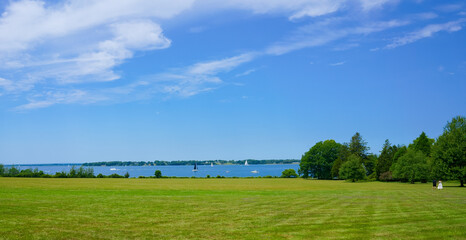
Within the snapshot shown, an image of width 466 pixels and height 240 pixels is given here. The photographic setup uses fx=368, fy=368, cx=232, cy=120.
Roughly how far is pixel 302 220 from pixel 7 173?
11768 cm

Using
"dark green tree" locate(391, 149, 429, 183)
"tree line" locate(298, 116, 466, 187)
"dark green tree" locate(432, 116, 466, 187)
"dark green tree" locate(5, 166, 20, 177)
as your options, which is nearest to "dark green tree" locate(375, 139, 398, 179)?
"tree line" locate(298, 116, 466, 187)

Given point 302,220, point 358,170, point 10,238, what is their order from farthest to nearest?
point 358,170
point 302,220
point 10,238

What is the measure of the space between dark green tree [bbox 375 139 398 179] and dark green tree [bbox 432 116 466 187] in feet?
130

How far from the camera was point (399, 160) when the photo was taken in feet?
304

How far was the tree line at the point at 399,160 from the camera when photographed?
6925 cm

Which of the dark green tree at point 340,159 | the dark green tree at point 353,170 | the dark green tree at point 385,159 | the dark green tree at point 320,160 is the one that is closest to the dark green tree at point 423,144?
the dark green tree at point 385,159

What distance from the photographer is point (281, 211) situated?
24953 millimetres

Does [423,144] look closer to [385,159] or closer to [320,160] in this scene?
[385,159]

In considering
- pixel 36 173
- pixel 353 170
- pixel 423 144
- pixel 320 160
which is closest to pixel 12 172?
pixel 36 173

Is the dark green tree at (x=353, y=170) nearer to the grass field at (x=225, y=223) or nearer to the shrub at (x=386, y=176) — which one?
the shrub at (x=386, y=176)

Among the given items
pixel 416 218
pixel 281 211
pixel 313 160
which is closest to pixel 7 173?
pixel 313 160

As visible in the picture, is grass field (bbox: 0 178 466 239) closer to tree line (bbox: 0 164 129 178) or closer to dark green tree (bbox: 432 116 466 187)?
dark green tree (bbox: 432 116 466 187)

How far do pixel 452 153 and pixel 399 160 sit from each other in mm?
24213

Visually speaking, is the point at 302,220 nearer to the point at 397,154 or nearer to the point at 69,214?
the point at 69,214
